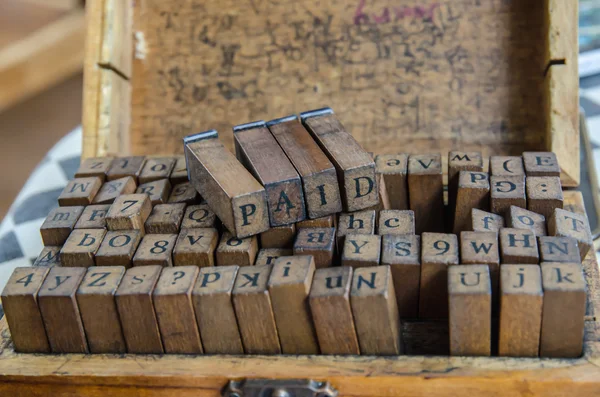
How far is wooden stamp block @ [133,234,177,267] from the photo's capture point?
1391 mm

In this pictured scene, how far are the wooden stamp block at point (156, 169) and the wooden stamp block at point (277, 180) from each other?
0.26 metres

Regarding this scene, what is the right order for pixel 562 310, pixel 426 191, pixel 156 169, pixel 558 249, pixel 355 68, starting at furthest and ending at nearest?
pixel 355 68 → pixel 156 169 → pixel 426 191 → pixel 558 249 → pixel 562 310

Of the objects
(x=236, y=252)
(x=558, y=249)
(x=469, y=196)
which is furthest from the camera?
(x=469, y=196)

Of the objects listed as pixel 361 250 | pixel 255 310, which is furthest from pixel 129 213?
pixel 361 250

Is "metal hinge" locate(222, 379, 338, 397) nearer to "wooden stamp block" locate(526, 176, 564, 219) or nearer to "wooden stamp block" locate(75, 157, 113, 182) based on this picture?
"wooden stamp block" locate(526, 176, 564, 219)

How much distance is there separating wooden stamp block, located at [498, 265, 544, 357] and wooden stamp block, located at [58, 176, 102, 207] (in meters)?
0.96

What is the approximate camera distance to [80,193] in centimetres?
163

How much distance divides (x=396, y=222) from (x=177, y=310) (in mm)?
488

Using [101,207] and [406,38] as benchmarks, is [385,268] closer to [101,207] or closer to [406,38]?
[101,207]

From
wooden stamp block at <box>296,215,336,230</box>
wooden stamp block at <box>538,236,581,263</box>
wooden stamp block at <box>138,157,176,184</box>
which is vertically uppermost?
wooden stamp block at <box>138,157,176,184</box>

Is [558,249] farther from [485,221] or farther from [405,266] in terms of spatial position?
[405,266]

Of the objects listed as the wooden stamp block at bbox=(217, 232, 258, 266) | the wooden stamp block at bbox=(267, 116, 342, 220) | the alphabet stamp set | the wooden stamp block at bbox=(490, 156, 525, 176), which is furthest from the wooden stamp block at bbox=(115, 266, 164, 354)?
the wooden stamp block at bbox=(490, 156, 525, 176)

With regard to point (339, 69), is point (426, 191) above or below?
below

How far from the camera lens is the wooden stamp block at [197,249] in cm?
139
